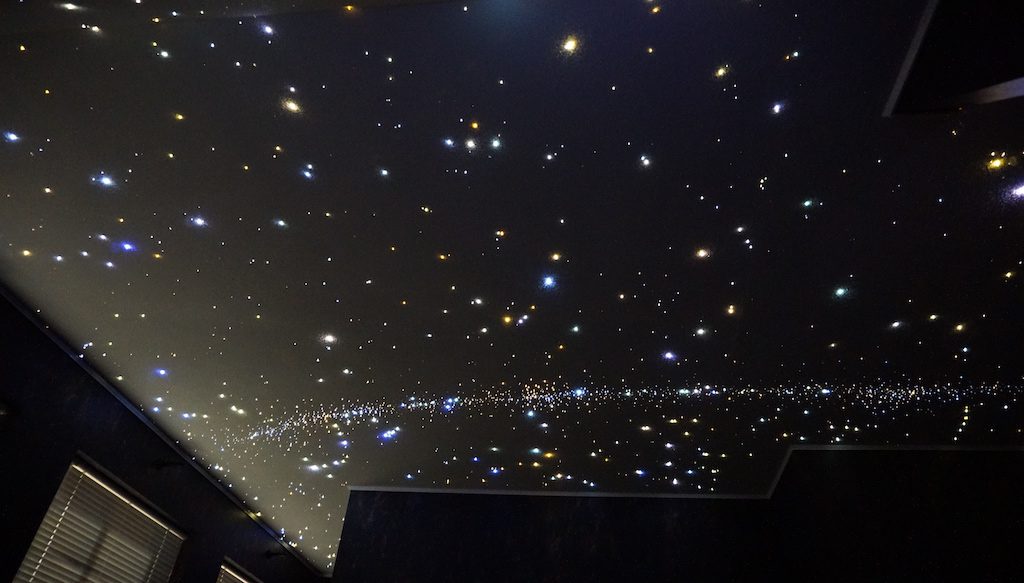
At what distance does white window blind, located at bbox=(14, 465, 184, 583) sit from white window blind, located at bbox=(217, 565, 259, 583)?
0.69 metres

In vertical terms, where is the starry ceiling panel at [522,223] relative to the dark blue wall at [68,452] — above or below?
above

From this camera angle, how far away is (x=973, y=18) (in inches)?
96.3

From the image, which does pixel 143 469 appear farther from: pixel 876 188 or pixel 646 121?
pixel 876 188

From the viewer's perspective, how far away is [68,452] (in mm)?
4789

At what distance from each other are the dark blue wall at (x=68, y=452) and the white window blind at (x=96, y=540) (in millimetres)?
114

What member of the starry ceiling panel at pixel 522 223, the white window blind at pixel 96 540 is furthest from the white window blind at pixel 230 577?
the starry ceiling panel at pixel 522 223

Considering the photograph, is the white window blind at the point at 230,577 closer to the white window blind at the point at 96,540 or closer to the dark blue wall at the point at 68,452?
Answer: the dark blue wall at the point at 68,452

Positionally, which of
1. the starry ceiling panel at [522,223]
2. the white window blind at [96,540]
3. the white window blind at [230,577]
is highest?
the starry ceiling panel at [522,223]

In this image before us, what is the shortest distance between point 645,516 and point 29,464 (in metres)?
4.21

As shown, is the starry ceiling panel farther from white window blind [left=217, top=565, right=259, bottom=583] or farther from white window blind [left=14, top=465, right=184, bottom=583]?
white window blind [left=217, top=565, right=259, bottom=583]

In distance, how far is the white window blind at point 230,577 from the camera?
6.34m

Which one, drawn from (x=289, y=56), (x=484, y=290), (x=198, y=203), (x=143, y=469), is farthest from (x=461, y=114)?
(x=143, y=469)

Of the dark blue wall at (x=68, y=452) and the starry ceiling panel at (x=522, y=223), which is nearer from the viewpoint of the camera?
the starry ceiling panel at (x=522, y=223)

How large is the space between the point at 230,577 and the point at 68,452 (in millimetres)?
2249
